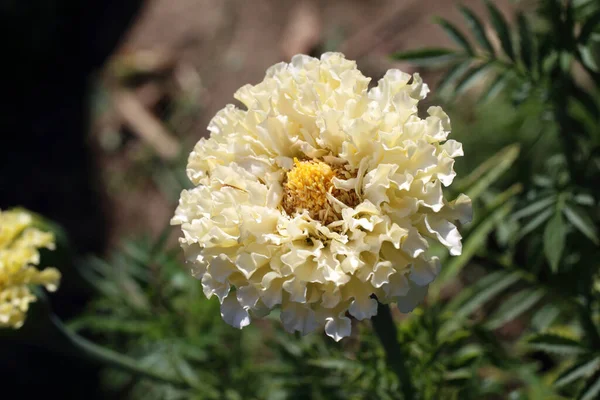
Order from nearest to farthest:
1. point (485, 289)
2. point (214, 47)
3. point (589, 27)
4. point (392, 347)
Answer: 1. point (392, 347)
2. point (589, 27)
3. point (485, 289)
4. point (214, 47)

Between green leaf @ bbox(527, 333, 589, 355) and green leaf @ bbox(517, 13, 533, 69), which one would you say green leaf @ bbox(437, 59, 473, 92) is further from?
green leaf @ bbox(527, 333, 589, 355)

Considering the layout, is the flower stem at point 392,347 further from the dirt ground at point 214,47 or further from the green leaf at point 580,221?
the dirt ground at point 214,47

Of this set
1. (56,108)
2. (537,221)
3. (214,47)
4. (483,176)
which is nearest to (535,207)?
(537,221)

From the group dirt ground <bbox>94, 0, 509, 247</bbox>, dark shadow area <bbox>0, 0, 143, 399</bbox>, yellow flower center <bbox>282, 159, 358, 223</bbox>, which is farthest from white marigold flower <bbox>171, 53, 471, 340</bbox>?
dark shadow area <bbox>0, 0, 143, 399</bbox>

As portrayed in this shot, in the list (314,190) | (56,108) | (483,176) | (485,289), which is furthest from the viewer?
(56,108)

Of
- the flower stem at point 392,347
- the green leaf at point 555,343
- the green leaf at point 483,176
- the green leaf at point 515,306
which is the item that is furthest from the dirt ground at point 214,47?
the flower stem at point 392,347

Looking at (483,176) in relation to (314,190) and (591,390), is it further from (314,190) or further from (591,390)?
(314,190)
